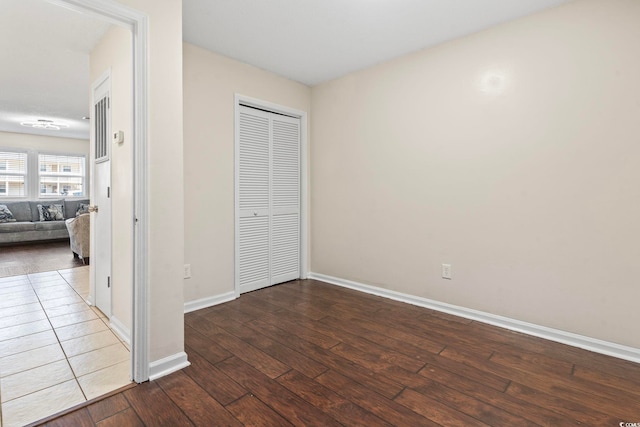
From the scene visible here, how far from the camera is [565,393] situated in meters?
1.74

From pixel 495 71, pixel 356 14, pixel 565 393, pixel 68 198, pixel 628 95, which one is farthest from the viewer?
pixel 68 198

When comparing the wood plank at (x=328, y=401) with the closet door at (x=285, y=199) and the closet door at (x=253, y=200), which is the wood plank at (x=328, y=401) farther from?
the closet door at (x=285, y=199)

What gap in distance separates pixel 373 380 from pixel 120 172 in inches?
89.0

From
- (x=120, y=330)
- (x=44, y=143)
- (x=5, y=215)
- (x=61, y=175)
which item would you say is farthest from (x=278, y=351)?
(x=44, y=143)

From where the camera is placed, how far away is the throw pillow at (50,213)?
269 inches

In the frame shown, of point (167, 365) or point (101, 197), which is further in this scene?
point (101, 197)

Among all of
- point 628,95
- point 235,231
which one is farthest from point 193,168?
Answer: point 628,95

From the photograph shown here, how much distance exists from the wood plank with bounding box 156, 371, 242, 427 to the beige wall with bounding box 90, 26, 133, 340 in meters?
0.75

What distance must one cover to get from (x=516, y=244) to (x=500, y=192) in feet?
1.42

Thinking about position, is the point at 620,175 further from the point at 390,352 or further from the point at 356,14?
the point at 356,14

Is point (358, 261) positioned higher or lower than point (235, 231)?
lower

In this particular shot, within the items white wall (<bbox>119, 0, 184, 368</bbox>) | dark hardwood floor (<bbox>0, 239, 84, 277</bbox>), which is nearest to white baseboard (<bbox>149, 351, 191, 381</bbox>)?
white wall (<bbox>119, 0, 184, 368</bbox>)

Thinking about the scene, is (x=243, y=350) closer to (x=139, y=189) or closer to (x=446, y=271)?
(x=139, y=189)

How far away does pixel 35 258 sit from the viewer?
208 inches
